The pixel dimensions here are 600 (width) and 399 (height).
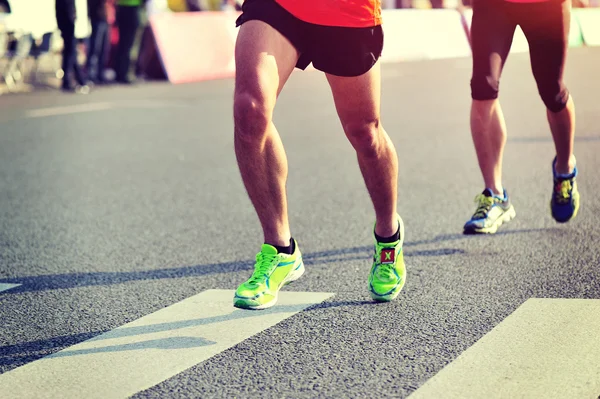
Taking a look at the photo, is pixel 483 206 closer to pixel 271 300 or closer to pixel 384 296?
pixel 384 296

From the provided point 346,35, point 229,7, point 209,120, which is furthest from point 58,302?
point 229,7

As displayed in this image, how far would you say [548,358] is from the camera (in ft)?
10.5

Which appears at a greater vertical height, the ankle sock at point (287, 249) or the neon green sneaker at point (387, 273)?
the ankle sock at point (287, 249)

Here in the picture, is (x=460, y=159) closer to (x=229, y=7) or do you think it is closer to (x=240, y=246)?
(x=240, y=246)

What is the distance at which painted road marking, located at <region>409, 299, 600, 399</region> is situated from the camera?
291cm

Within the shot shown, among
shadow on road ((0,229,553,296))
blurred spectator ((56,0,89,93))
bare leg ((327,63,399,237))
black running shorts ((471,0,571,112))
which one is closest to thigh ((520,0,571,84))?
black running shorts ((471,0,571,112))

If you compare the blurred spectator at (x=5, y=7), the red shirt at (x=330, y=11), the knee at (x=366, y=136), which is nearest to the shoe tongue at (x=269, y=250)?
the knee at (x=366, y=136)

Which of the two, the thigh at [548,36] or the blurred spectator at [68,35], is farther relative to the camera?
the blurred spectator at [68,35]

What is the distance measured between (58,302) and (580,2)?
30646mm

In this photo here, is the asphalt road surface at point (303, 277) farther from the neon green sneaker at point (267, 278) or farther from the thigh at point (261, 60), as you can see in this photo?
the thigh at point (261, 60)

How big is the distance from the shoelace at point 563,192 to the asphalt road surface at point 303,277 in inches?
5.7

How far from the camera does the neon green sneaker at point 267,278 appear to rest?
12.4ft

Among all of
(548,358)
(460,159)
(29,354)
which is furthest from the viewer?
(460,159)

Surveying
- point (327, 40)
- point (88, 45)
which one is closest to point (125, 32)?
point (88, 45)
